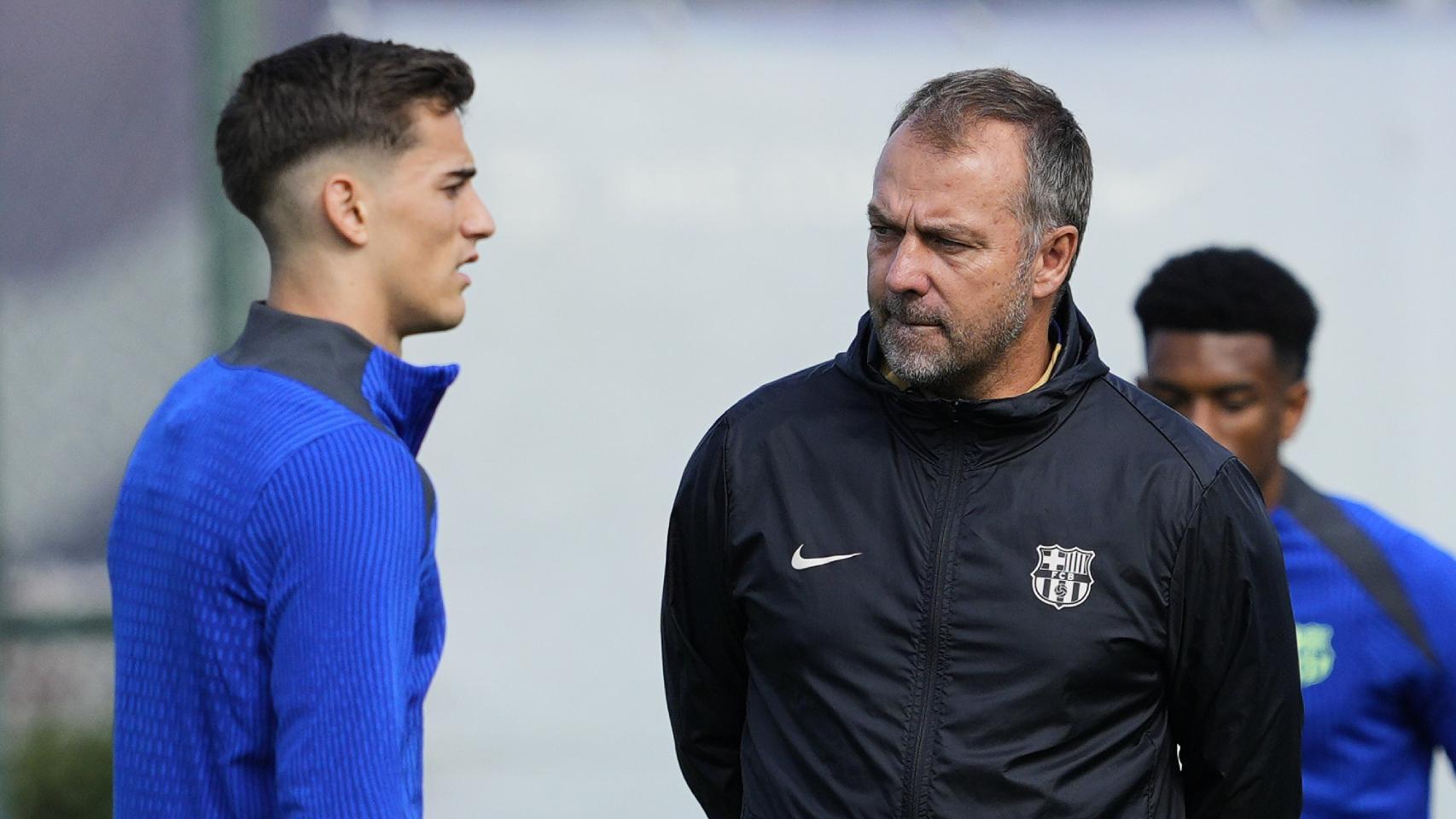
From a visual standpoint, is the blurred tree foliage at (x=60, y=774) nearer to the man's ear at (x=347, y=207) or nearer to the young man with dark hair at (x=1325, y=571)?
the man's ear at (x=347, y=207)

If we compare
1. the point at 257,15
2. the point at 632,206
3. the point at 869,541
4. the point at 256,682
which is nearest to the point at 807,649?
the point at 869,541

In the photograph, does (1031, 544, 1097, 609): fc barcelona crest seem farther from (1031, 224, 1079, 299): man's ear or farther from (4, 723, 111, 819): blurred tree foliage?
(4, 723, 111, 819): blurred tree foliage

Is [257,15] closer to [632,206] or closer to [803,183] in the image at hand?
[632,206]

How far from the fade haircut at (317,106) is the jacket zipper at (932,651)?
29.3 inches

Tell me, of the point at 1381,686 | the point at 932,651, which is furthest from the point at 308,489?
the point at 1381,686

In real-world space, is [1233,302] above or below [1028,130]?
below

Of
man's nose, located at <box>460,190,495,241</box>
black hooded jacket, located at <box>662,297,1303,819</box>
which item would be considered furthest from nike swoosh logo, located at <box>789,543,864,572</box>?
man's nose, located at <box>460,190,495,241</box>

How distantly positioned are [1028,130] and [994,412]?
1.19 feet

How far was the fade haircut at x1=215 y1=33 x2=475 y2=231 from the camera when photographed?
1806 mm

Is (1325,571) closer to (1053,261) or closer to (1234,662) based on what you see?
(1234,662)

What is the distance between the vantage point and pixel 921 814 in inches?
69.6

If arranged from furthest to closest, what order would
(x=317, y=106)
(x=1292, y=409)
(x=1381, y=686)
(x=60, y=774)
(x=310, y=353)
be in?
(x=60, y=774) → (x=1292, y=409) → (x=1381, y=686) → (x=317, y=106) → (x=310, y=353)

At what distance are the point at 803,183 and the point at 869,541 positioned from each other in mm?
2226

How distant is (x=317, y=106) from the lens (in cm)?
181
